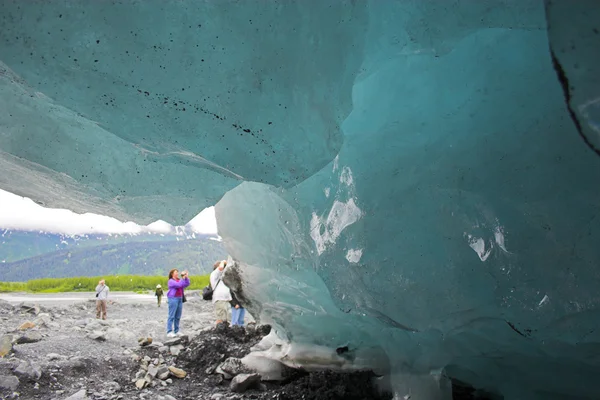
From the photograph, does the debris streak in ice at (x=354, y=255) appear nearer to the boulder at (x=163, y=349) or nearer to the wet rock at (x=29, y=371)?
the wet rock at (x=29, y=371)

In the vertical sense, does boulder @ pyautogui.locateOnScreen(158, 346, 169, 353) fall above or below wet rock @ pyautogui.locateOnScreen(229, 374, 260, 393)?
above

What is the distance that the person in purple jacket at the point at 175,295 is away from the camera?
697cm

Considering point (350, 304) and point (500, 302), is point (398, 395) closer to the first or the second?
point (350, 304)

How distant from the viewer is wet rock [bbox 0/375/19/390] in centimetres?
372

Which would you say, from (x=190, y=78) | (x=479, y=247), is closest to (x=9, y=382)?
(x=190, y=78)

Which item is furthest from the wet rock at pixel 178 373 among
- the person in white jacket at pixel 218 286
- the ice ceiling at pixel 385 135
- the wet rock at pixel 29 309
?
the wet rock at pixel 29 309

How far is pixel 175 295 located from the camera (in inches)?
278

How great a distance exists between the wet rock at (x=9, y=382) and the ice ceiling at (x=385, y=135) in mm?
1923

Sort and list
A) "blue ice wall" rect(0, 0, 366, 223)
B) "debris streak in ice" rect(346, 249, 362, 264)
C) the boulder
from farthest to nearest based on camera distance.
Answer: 1. the boulder
2. "debris streak in ice" rect(346, 249, 362, 264)
3. "blue ice wall" rect(0, 0, 366, 223)

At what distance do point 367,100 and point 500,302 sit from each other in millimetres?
1503

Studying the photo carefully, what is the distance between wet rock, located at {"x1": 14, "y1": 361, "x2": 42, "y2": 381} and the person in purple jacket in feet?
9.02

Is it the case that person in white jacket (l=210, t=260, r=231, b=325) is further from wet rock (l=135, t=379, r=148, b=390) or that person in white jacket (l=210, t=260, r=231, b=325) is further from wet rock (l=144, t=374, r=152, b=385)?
wet rock (l=135, t=379, r=148, b=390)

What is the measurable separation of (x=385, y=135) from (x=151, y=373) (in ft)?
13.0

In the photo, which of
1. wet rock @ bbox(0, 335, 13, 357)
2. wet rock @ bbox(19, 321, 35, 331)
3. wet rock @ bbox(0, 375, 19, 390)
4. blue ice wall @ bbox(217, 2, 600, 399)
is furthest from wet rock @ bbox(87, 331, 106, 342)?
blue ice wall @ bbox(217, 2, 600, 399)
